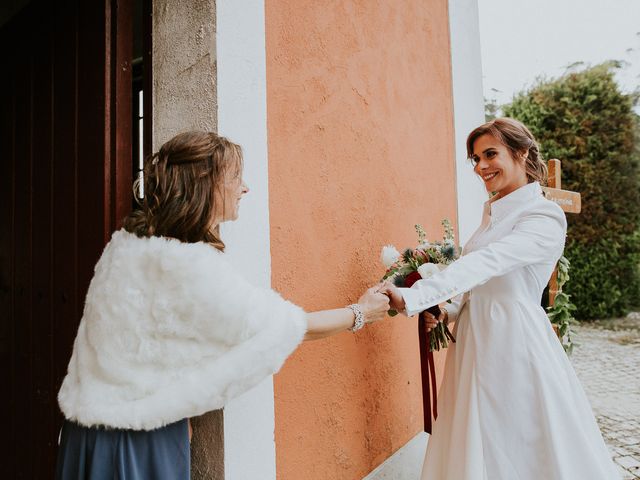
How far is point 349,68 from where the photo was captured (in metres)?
2.83

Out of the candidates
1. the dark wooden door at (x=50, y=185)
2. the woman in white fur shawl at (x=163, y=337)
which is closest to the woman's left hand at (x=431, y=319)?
the woman in white fur shawl at (x=163, y=337)

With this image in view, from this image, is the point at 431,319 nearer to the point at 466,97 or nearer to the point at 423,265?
the point at 423,265

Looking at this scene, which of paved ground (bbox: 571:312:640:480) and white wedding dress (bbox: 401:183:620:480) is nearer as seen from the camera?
white wedding dress (bbox: 401:183:620:480)

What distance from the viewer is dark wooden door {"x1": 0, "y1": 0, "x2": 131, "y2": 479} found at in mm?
2082

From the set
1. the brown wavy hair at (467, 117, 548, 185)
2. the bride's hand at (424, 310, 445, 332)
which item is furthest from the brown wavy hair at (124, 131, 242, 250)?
the brown wavy hair at (467, 117, 548, 185)

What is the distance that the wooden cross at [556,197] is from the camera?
366 cm

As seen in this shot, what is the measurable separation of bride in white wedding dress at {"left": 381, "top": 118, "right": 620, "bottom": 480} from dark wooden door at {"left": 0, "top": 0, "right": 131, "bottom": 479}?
1.45 metres

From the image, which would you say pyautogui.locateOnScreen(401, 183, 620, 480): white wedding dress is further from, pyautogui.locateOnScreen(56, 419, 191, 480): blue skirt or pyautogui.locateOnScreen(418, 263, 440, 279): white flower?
pyautogui.locateOnScreen(56, 419, 191, 480): blue skirt

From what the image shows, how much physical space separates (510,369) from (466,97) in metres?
3.05

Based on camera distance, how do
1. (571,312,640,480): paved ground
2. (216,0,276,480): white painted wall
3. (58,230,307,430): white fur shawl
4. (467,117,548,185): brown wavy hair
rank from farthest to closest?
1. (571,312,640,480): paved ground
2. (467,117,548,185): brown wavy hair
3. (216,0,276,480): white painted wall
4. (58,230,307,430): white fur shawl

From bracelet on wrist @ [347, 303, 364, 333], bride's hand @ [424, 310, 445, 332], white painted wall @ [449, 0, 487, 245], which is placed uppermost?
white painted wall @ [449, 0, 487, 245]

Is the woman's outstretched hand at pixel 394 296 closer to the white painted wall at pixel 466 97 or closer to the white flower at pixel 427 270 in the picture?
the white flower at pixel 427 270

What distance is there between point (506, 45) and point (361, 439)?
48.5 ft

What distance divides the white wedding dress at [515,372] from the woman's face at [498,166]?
0.45ft
